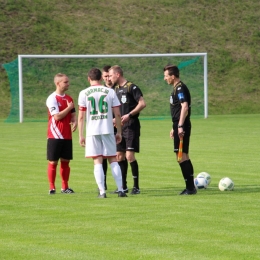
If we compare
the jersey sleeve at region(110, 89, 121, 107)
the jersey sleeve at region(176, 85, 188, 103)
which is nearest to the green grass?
the jersey sleeve at region(176, 85, 188, 103)

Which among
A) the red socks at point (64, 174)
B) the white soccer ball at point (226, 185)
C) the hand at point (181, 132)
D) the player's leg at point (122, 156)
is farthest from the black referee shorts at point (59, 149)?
the white soccer ball at point (226, 185)

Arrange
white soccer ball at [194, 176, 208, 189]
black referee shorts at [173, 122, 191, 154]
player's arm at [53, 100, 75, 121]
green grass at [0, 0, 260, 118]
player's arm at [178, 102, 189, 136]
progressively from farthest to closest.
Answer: green grass at [0, 0, 260, 118] < white soccer ball at [194, 176, 208, 189] < player's arm at [53, 100, 75, 121] < black referee shorts at [173, 122, 191, 154] < player's arm at [178, 102, 189, 136]

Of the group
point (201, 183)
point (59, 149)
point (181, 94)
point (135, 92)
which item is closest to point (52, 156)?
point (59, 149)

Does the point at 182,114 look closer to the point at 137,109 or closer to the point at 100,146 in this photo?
the point at 137,109

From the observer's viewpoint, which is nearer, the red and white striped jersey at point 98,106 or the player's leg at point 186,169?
the red and white striped jersey at point 98,106

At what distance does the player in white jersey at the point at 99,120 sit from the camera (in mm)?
11789

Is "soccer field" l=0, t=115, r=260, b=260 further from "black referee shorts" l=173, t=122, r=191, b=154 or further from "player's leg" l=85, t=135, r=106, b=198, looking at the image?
"black referee shorts" l=173, t=122, r=191, b=154

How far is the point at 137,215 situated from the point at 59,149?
122 inches

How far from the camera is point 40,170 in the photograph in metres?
16.6

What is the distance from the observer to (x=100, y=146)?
1188cm

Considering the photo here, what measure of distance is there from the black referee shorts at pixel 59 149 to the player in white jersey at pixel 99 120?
107cm

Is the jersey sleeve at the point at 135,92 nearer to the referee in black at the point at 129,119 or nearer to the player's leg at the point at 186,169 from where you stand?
the referee in black at the point at 129,119

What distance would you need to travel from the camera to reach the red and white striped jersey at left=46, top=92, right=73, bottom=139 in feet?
41.7

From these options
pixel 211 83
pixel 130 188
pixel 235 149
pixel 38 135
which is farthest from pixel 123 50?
pixel 130 188
